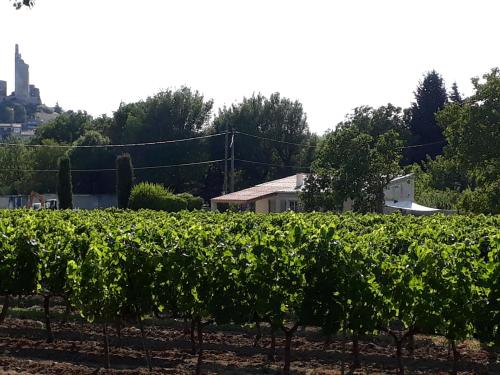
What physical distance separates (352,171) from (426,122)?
35.1 meters

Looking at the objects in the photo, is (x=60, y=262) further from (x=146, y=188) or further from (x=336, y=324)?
(x=146, y=188)

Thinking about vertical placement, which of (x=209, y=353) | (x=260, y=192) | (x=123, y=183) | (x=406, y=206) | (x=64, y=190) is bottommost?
(x=209, y=353)

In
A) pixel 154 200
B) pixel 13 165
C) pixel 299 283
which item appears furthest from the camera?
pixel 13 165

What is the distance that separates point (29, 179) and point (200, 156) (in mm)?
17640

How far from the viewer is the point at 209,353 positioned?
1527 cm

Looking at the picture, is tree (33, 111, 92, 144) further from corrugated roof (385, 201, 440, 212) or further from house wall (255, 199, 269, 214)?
corrugated roof (385, 201, 440, 212)

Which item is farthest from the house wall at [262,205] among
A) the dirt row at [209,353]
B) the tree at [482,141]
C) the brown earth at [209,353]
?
the dirt row at [209,353]

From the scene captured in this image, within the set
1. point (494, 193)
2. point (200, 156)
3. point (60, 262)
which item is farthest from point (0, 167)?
point (60, 262)

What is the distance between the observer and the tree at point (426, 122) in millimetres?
75438

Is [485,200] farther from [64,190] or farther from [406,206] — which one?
[64,190]

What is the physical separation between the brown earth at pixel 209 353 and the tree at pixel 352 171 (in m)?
25.5

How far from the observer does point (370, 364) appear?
1430 centimetres

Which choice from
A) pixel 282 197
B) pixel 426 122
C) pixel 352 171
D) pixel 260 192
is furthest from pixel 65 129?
pixel 352 171

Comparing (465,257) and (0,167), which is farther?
(0,167)
